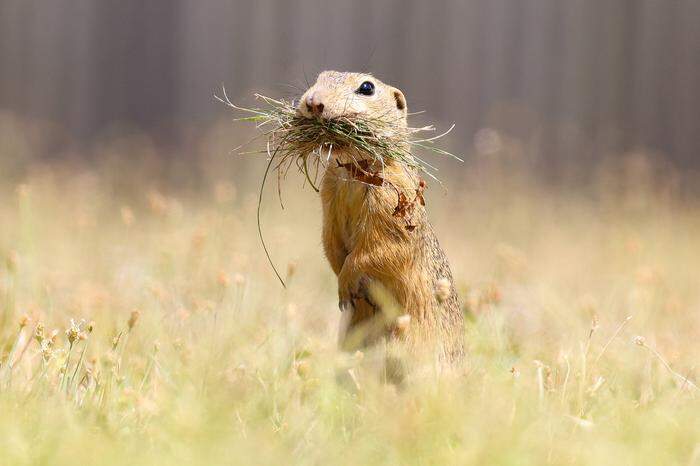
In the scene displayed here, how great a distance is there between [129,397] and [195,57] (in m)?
6.94

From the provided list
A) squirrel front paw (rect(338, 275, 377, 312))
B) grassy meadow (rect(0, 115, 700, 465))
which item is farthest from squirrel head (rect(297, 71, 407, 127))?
grassy meadow (rect(0, 115, 700, 465))

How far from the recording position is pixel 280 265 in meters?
5.40

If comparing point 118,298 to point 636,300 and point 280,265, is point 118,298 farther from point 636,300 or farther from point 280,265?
point 636,300

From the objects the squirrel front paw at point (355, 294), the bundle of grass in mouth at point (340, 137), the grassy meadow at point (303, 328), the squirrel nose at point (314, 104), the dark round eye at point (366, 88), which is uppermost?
the dark round eye at point (366, 88)

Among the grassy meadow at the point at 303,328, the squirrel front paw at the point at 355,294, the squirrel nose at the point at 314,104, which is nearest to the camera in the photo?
the grassy meadow at the point at 303,328

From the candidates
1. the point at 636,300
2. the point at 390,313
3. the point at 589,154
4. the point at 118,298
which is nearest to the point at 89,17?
the point at 589,154

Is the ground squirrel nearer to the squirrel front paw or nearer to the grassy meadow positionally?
the squirrel front paw

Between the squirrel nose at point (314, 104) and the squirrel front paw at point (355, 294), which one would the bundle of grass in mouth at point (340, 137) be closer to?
the squirrel nose at point (314, 104)

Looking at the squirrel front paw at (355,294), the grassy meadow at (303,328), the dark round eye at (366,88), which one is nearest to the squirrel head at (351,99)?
the dark round eye at (366,88)

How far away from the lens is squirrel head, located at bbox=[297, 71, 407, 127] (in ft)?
10.3

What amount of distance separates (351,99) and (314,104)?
0.21 meters

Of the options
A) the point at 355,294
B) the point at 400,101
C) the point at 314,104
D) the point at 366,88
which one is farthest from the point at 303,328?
the point at 314,104

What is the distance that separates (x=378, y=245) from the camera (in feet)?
10.8

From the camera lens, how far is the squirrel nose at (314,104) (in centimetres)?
312
